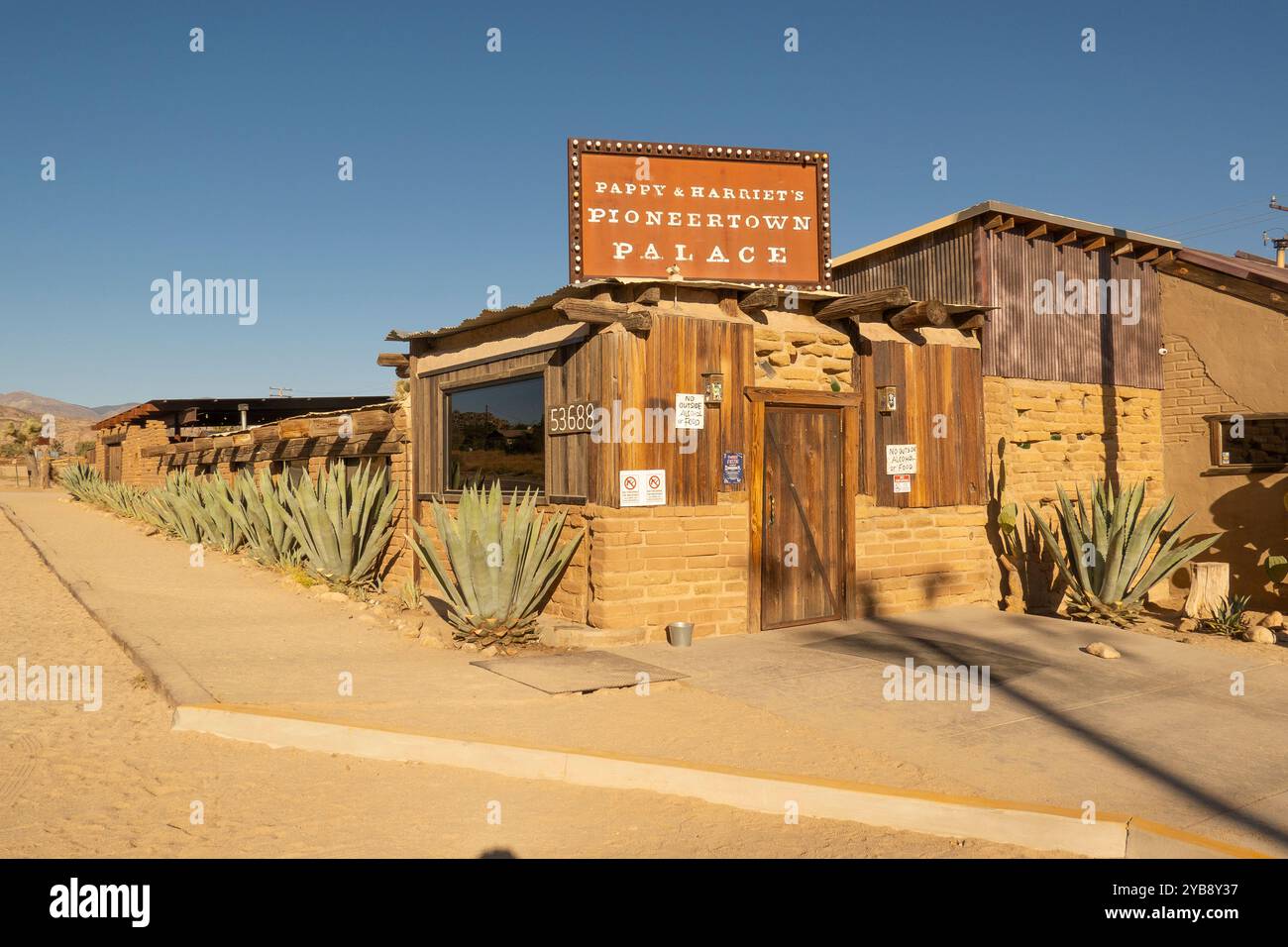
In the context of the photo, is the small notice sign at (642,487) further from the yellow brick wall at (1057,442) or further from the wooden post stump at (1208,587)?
the wooden post stump at (1208,587)

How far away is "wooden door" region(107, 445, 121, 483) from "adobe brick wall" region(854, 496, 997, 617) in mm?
26073

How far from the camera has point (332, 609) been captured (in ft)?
31.1

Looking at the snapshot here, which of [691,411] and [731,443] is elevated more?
[691,411]

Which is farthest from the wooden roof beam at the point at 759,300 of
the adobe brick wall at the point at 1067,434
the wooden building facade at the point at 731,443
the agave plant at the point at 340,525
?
the agave plant at the point at 340,525

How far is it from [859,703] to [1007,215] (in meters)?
7.11

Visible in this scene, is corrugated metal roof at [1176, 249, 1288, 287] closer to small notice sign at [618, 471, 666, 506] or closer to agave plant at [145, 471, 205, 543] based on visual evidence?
small notice sign at [618, 471, 666, 506]

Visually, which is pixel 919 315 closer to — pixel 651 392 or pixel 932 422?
pixel 932 422

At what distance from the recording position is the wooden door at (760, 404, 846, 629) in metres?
8.81

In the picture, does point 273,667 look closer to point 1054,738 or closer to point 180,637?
point 180,637

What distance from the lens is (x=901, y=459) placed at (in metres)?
9.72

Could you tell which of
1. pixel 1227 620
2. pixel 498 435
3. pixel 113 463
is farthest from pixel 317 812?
pixel 113 463

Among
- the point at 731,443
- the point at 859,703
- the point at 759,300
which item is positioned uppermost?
the point at 759,300

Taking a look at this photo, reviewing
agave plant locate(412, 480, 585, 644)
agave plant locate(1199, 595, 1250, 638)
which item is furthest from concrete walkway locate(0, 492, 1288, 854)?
agave plant locate(1199, 595, 1250, 638)
